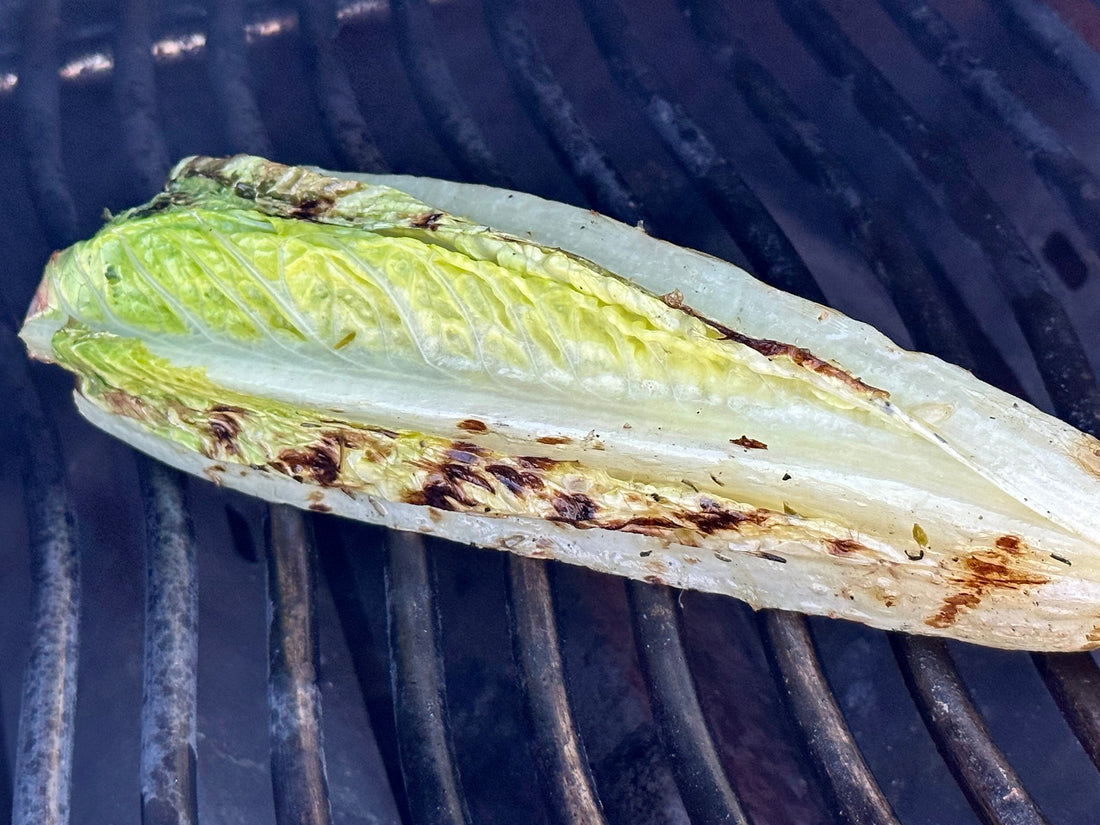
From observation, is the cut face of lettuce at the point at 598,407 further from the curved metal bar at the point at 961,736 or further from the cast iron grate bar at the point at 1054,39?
the cast iron grate bar at the point at 1054,39

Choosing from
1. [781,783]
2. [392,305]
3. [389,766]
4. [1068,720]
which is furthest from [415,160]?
[1068,720]

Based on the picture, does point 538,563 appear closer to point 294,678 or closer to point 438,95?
point 294,678

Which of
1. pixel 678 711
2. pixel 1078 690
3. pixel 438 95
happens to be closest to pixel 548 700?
pixel 678 711

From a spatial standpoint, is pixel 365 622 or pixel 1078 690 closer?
pixel 1078 690

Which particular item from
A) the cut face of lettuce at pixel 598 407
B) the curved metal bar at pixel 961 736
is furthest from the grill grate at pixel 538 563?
the cut face of lettuce at pixel 598 407

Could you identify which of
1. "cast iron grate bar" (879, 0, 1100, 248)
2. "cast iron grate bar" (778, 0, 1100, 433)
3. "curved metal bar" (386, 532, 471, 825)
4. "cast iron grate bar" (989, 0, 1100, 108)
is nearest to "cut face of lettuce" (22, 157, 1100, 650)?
"curved metal bar" (386, 532, 471, 825)

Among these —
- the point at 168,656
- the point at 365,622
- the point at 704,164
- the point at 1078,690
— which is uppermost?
the point at 704,164

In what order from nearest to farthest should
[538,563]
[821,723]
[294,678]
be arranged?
[821,723]
[294,678]
[538,563]

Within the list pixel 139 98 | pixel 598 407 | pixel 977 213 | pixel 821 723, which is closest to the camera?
pixel 598 407
